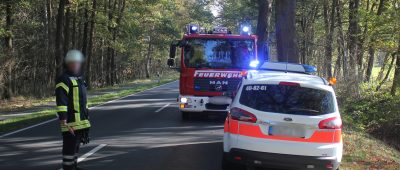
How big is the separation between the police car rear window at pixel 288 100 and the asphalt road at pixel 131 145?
1.76 m

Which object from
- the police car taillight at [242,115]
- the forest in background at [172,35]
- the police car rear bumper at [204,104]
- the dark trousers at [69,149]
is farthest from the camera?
the forest in background at [172,35]

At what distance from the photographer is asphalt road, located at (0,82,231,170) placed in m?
8.32

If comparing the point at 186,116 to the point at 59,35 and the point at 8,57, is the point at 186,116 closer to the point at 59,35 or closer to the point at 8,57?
the point at 8,57

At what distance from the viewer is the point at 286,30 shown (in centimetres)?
1669

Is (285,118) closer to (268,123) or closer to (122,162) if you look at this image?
(268,123)

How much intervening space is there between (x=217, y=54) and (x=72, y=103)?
7.94 metres

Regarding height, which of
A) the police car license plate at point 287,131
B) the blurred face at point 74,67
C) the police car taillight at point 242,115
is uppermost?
the blurred face at point 74,67

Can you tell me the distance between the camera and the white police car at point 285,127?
6.74 meters

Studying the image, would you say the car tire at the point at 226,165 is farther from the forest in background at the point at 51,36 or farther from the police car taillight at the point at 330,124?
the forest in background at the point at 51,36

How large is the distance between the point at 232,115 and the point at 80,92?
2286mm

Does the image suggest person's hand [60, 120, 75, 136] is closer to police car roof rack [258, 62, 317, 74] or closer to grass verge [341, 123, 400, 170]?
grass verge [341, 123, 400, 170]

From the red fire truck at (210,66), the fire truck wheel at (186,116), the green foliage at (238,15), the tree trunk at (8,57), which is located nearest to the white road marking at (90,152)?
the red fire truck at (210,66)

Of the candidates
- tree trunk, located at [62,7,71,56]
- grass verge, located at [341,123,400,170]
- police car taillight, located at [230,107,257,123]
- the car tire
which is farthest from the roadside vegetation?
tree trunk, located at [62,7,71,56]

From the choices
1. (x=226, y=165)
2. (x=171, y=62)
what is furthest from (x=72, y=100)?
(x=171, y=62)
